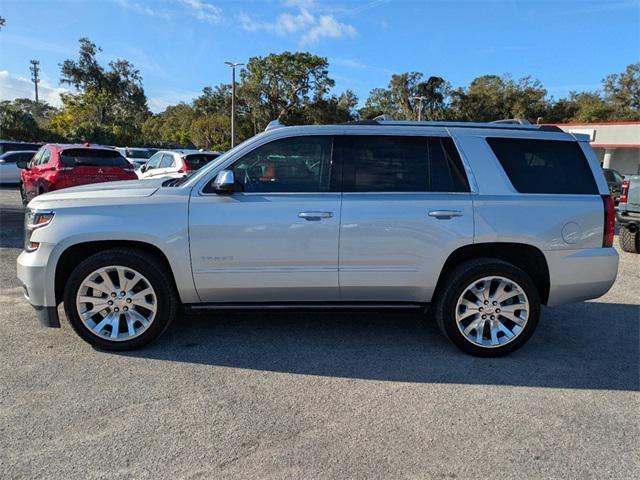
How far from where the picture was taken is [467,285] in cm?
401

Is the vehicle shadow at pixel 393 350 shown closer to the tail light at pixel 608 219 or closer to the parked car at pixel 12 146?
the tail light at pixel 608 219

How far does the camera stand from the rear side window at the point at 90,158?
10359 mm

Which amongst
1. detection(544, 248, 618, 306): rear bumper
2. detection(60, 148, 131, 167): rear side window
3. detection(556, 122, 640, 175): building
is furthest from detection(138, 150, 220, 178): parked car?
detection(556, 122, 640, 175): building

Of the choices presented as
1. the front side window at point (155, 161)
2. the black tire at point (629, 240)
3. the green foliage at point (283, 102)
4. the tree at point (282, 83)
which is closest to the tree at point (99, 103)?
the green foliage at point (283, 102)

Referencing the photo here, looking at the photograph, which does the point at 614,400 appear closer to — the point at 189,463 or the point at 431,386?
the point at 431,386

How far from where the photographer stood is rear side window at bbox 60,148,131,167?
10359mm

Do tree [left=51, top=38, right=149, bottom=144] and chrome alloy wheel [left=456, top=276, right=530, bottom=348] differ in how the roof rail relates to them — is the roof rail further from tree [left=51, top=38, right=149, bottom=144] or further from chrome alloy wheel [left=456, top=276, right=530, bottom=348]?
tree [left=51, top=38, right=149, bottom=144]

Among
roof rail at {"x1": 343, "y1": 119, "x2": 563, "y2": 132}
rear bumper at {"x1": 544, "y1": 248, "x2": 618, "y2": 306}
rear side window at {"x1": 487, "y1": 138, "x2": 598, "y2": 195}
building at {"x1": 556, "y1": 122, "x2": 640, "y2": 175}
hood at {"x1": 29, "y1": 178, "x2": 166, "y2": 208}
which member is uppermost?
building at {"x1": 556, "y1": 122, "x2": 640, "y2": 175}

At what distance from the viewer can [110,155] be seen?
1091 centimetres

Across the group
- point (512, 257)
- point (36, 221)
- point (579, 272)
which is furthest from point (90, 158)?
point (579, 272)

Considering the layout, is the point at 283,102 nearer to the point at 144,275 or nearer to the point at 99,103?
the point at 99,103

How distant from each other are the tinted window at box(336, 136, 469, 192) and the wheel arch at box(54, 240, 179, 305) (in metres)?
1.66

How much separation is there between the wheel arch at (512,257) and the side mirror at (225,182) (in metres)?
1.89

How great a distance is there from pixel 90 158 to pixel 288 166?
8213mm
